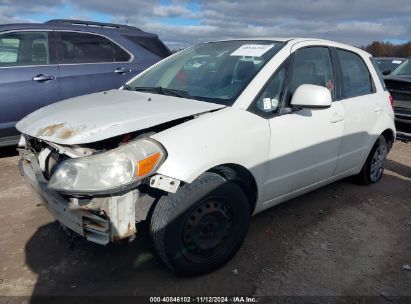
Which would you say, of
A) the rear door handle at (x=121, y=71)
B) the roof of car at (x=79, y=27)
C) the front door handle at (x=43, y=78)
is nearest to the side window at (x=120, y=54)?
the rear door handle at (x=121, y=71)

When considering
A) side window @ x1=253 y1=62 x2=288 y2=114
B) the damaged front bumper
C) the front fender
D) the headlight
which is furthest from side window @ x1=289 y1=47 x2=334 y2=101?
the damaged front bumper

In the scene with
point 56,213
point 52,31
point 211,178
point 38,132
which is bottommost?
point 56,213

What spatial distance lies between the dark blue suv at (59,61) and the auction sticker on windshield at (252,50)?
300 centimetres

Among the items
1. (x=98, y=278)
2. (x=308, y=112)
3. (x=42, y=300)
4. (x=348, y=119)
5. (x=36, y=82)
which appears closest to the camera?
(x=42, y=300)

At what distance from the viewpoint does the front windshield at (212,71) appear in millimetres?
3086

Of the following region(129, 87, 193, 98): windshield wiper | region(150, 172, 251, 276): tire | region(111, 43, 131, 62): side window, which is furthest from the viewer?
region(111, 43, 131, 62): side window

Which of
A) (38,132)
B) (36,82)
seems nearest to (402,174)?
(38,132)

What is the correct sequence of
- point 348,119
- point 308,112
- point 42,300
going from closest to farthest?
1. point 42,300
2. point 308,112
3. point 348,119

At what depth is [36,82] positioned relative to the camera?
17.3 ft

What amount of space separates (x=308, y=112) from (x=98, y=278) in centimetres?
212

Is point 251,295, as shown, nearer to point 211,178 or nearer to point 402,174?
point 211,178

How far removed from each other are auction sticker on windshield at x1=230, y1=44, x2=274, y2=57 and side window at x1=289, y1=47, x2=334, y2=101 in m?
0.27

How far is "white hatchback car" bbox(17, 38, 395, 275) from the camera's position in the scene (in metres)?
2.36

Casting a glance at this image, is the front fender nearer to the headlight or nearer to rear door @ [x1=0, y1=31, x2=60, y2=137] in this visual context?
the headlight
